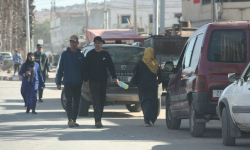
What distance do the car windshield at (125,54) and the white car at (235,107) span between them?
526cm

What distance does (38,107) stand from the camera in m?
17.7

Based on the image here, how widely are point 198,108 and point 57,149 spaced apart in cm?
250

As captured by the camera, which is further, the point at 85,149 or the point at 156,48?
the point at 156,48

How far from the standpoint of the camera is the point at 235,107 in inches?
340

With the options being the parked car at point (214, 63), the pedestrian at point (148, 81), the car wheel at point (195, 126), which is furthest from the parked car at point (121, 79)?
the parked car at point (214, 63)

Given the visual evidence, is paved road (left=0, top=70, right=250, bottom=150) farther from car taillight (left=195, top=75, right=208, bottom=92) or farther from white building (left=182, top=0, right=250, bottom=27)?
white building (left=182, top=0, right=250, bottom=27)

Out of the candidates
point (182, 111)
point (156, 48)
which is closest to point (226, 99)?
point (182, 111)

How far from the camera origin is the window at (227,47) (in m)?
9.86

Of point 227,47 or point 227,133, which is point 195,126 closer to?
point 227,133

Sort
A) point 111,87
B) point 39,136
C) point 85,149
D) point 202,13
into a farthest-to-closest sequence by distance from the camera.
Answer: point 202,13
point 111,87
point 39,136
point 85,149

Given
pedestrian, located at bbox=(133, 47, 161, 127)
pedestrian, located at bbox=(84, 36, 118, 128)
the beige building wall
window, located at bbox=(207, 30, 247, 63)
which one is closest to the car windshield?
pedestrian, located at bbox=(133, 47, 161, 127)

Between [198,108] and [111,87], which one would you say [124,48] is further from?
[198,108]

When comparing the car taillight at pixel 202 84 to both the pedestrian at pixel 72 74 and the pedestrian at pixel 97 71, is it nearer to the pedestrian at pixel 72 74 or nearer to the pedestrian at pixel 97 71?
the pedestrian at pixel 97 71

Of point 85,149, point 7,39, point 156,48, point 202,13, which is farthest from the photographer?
point 7,39
